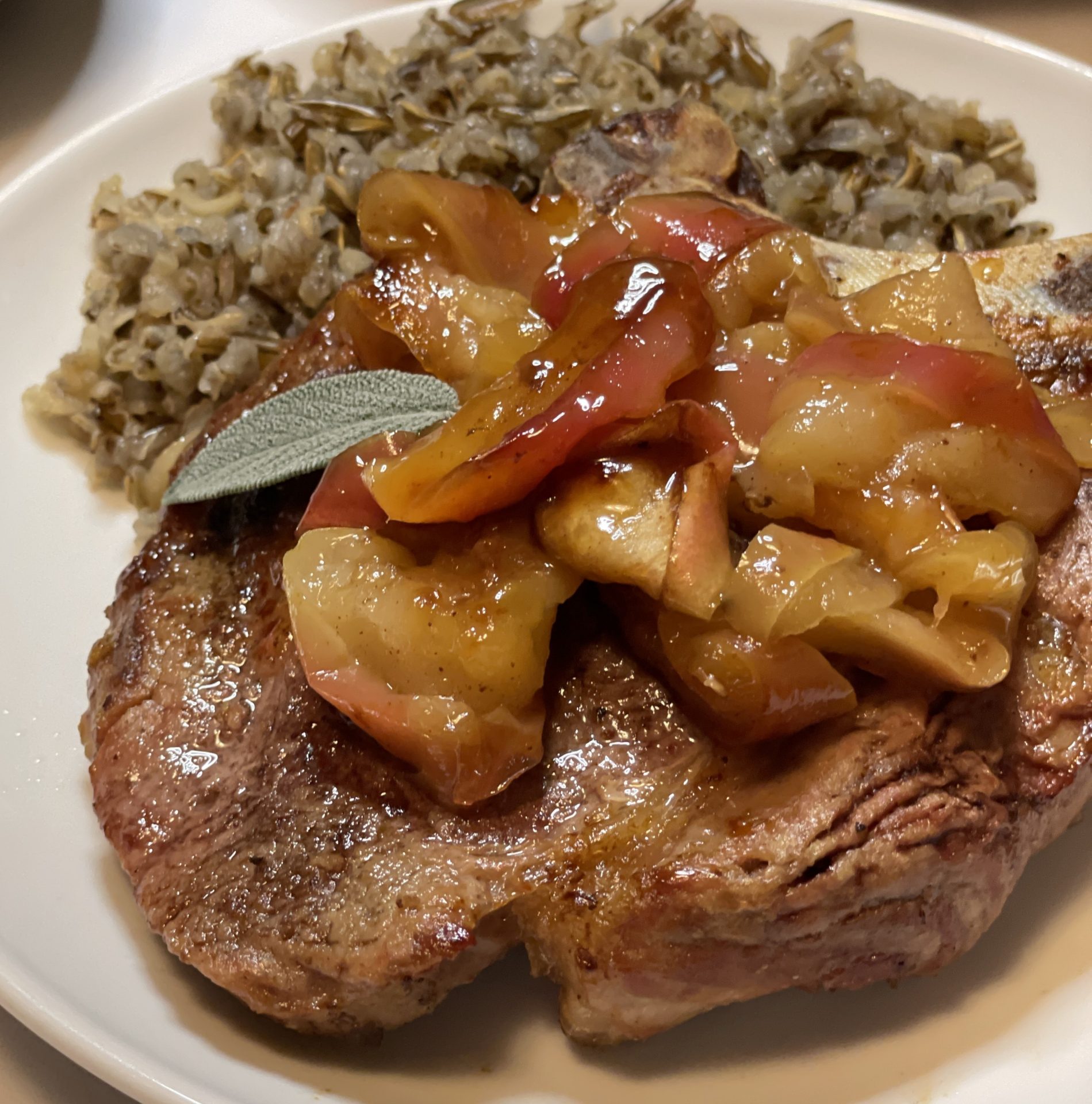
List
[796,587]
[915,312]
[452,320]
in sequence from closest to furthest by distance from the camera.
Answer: [796,587], [915,312], [452,320]

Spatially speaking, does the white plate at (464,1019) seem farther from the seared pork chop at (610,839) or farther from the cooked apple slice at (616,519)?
the cooked apple slice at (616,519)

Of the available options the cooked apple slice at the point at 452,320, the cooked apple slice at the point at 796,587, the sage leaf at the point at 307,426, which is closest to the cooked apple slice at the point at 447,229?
the cooked apple slice at the point at 452,320

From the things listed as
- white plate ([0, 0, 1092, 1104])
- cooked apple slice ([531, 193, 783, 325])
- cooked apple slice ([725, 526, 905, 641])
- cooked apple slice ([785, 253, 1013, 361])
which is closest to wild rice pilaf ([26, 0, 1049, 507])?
white plate ([0, 0, 1092, 1104])

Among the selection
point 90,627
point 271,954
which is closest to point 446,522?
point 271,954

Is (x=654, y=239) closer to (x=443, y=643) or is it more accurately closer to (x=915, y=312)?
(x=915, y=312)

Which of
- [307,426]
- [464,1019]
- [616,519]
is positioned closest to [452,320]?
[307,426]

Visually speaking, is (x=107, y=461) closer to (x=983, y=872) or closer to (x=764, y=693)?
(x=764, y=693)
